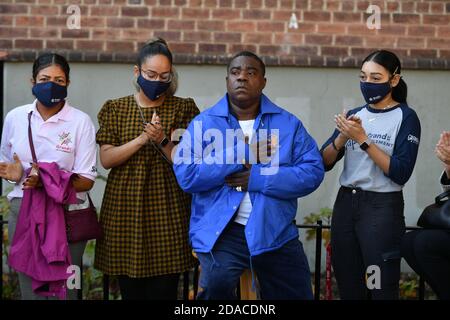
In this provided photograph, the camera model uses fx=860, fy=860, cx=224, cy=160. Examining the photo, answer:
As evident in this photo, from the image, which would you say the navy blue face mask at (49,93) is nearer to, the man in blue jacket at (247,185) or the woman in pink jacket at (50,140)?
the woman in pink jacket at (50,140)

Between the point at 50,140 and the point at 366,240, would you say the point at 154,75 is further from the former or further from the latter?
the point at 366,240

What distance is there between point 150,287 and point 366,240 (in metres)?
1.29

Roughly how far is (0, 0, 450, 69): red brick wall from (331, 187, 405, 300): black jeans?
2.49m

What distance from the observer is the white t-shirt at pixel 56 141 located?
501 cm

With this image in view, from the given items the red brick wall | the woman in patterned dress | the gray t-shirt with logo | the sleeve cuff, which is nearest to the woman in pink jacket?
the woman in patterned dress

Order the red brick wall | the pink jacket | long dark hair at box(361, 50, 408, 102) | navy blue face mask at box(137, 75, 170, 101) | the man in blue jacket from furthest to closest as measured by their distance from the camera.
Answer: the red brick wall
long dark hair at box(361, 50, 408, 102)
navy blue face mask at box(137, 75, 170, 101)
the pink jacket
the man in blue jacket

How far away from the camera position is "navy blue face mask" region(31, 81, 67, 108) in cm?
499

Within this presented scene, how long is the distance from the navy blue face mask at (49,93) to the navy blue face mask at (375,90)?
179 centimetres

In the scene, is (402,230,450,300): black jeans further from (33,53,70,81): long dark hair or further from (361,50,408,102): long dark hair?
(33,53,70,81): long dark hair

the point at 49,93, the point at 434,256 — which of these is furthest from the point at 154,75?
the point at 434,256

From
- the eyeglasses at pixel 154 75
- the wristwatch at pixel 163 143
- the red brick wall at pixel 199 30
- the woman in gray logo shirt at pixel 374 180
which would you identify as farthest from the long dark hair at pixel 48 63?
the red brick wall at pixel 199 30

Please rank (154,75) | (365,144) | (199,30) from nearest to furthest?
(365,144), (154,75), (199,30)

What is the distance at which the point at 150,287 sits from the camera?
507cm

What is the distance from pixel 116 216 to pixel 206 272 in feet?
2.36
